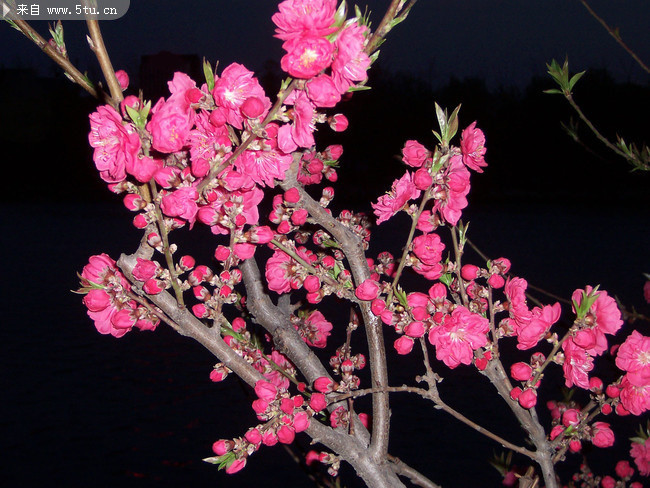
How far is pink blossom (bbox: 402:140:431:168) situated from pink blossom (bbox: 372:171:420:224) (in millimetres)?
20

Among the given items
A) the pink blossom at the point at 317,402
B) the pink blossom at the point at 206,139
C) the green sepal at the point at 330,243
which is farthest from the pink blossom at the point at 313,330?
the pink blossom at the point at 206,139

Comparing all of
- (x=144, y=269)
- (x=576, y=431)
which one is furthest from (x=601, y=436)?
(x=144, y=269)

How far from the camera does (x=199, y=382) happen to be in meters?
4.73

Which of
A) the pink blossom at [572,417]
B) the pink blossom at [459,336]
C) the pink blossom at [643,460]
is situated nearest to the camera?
the pink blossom at [459,336]

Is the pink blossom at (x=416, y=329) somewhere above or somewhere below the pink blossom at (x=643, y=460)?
above

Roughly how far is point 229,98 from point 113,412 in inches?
158

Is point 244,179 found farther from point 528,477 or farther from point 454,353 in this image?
point 528,477

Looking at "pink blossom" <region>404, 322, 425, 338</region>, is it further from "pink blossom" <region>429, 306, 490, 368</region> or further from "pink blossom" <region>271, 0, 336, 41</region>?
"pink blossom" <region>271, 0, 336, 41</region>

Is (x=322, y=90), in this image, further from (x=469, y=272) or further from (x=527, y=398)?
(x=527, y=398)

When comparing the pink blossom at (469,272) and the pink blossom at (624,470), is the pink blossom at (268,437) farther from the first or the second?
the pink blossom at (624,470)

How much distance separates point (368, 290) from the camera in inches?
35.5

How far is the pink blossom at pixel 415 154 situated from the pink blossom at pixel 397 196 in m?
0.02

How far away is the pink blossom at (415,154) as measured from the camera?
3.13 feet

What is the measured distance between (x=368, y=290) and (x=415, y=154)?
233mm
